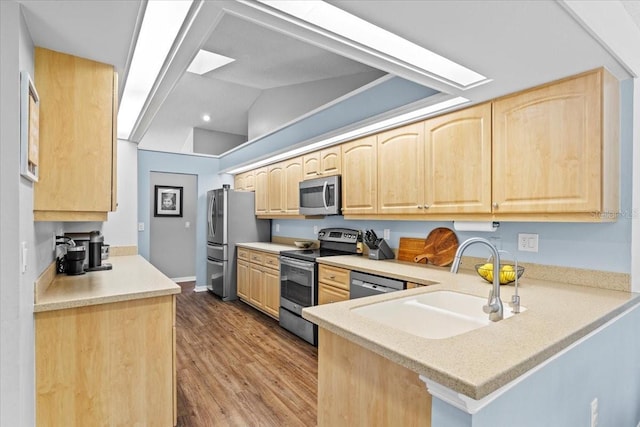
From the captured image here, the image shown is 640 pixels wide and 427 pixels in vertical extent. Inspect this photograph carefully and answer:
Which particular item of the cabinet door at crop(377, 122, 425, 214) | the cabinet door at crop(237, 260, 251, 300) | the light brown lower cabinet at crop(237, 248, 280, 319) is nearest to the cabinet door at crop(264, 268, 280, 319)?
the light brown lower cabinet at crop(237, 248, 280, 319)

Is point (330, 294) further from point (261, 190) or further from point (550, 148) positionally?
point (261, 190)

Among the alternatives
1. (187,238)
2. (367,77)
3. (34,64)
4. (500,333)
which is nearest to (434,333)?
(500,333)

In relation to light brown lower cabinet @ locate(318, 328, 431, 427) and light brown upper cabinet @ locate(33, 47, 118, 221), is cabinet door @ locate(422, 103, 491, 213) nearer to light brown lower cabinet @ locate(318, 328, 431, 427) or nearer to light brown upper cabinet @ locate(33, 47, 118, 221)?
light brown lower cabinet @ locate(318, 328, 431, 427)

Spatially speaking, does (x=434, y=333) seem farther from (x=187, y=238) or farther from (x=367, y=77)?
(x=187, y=238)

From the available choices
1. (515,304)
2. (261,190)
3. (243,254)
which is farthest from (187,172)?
(515,304)

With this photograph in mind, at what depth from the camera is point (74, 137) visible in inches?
71.3

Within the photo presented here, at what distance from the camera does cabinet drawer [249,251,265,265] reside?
4.36m

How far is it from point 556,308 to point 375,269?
126cm

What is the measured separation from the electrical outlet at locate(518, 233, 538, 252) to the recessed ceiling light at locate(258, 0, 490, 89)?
1110 mm

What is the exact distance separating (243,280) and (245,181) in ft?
5.56

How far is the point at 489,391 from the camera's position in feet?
2.71

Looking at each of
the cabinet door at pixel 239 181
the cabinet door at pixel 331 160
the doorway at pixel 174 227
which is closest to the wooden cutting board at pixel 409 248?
Answer: the cabinet door at pixel 331 160

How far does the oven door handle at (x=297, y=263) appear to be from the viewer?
3326mm

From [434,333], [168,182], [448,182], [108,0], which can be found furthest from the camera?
[168,182]
